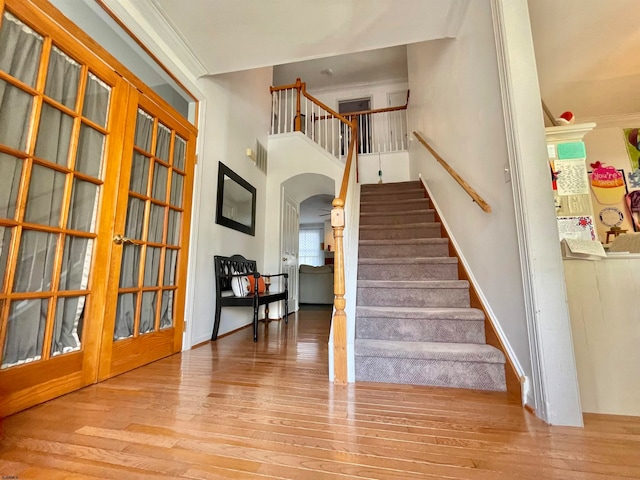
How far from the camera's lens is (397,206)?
3707 millimetres

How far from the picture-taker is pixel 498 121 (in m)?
1.64

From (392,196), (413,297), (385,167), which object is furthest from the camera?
(385,167)

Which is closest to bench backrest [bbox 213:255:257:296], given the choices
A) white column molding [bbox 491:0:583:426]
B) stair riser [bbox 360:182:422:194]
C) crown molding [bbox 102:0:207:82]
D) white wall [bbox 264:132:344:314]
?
white wall [bbox 264:132:344:314]

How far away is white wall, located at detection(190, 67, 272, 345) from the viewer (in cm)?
269

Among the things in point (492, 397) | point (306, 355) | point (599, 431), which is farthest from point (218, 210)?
point (599, 431)

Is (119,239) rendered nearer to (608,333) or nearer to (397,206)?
(608,333)

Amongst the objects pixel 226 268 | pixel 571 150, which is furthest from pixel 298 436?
pixel 571 150

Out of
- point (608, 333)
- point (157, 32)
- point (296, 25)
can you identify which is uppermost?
point (296, 25)

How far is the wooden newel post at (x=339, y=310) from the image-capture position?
1675 mm

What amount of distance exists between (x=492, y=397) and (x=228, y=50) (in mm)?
3234

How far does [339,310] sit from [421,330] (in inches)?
25.6

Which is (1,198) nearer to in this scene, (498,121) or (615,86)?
(498,121)

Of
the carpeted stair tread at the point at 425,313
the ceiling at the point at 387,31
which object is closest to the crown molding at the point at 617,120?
the ceiling at the point at 387,31

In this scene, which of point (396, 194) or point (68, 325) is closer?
point (68, 325)
